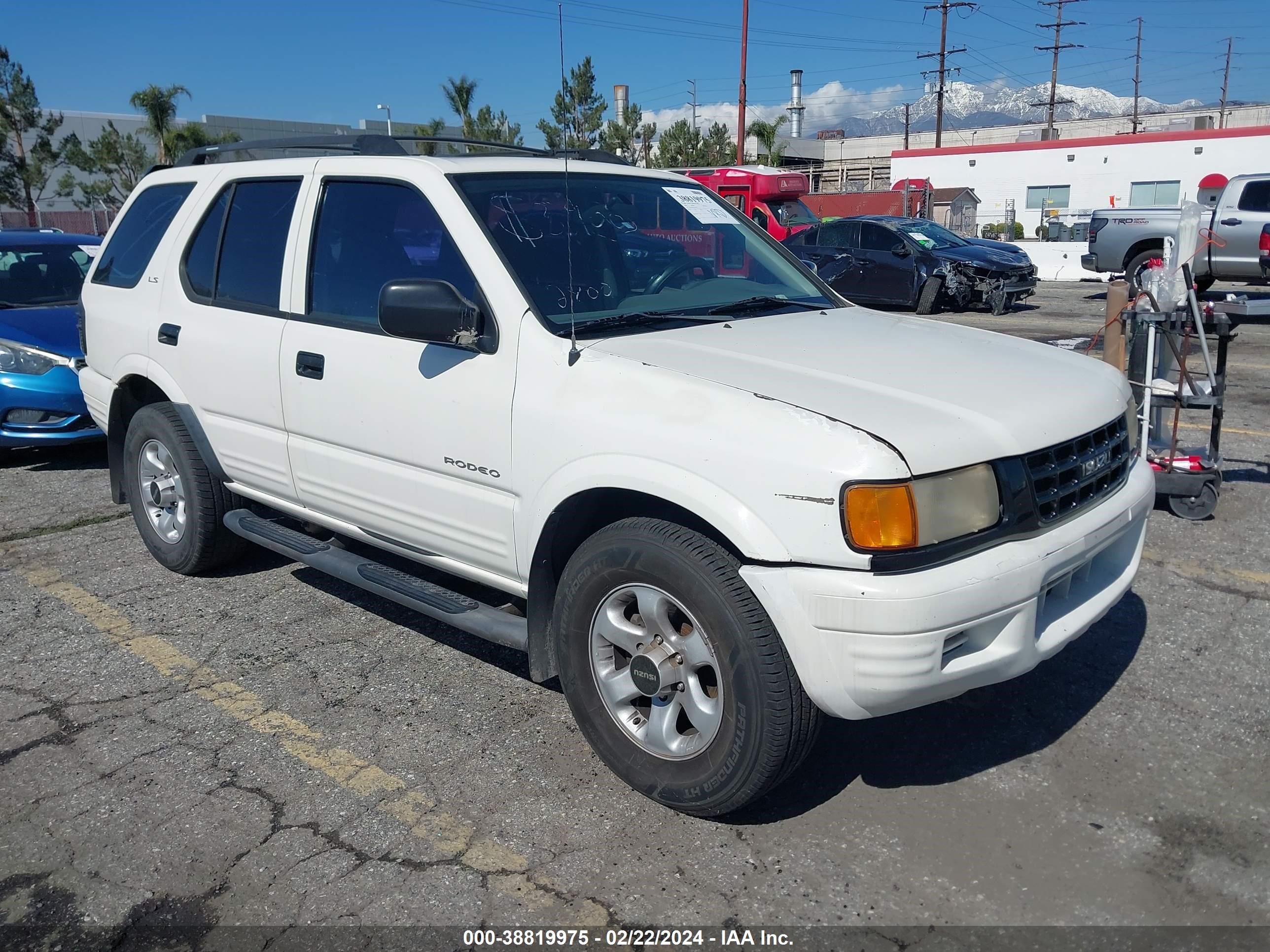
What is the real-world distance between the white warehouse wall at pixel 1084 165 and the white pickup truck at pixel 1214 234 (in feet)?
67.6

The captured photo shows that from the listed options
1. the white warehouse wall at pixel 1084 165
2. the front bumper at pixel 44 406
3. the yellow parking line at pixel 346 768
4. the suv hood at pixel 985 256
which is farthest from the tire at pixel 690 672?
the white warehouse wall at pixel 1084 165

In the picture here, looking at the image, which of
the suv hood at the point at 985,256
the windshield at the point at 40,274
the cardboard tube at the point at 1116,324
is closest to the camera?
the cardboard tube at the point at 1116,324

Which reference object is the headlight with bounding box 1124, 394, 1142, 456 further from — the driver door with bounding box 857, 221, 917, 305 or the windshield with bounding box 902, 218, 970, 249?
the windshield with bounding box 902, 218, 970, 249

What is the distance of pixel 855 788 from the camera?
317cm

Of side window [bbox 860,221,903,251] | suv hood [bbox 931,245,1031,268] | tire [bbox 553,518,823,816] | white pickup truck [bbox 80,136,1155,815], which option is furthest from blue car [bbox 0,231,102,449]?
suv hood [bbox 931,245,1031,268]

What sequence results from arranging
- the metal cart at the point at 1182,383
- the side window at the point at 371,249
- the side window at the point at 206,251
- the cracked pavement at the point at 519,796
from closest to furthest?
the cracked pavement at the point at 519,796 < the side window at the point at 371,249 < the side window at the point at 206,251 < the metal cart at the point at 1182,383

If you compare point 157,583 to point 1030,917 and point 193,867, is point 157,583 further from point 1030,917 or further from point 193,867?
point 1030,917

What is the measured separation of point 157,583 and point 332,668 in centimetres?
150

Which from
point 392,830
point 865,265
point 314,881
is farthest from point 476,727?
point 865,265

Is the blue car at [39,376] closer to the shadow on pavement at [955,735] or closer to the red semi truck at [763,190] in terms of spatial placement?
the shadow on pavement at [955,735]

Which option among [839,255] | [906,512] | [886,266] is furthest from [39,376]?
[839,255]

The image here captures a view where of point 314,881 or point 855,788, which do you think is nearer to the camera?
point 314,881

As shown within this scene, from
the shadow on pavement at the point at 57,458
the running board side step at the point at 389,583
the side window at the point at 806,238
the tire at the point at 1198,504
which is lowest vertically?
the shadow on pavement at the point at 57,458

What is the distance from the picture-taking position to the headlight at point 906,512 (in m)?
2.53
